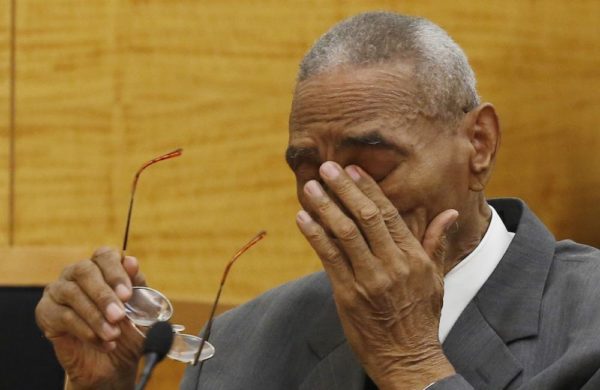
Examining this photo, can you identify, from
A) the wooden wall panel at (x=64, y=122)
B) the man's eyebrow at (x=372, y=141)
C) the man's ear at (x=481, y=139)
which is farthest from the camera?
the wooden wall panel at (x=64, y=122)

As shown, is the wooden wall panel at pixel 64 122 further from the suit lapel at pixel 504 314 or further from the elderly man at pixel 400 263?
the suit lapel at pixel 504 314

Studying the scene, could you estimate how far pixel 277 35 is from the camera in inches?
136

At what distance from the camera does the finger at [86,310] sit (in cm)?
200

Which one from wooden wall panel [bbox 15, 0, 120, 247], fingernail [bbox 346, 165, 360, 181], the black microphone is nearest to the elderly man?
fingernail [bbox 346, 165, 360, 181]

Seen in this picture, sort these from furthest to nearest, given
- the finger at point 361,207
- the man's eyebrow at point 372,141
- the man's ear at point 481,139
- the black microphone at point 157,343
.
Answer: the man's ear at point 481,139, the man's eyebrow at point 372,141, the finger at point 361,207, the black microphone at point 157,343

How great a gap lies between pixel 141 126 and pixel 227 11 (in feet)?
1.32

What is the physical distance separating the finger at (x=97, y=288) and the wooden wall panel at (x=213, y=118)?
1412 mm

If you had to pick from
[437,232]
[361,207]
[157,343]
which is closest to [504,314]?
[437,232]

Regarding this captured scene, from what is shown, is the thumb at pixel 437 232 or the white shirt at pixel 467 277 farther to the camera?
the white shirt at pixel 467 277

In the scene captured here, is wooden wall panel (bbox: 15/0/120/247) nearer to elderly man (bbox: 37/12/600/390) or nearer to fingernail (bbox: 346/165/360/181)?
elderly man (bbox: 37/12/600/390)

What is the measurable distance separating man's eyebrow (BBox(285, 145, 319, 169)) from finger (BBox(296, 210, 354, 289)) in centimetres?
16

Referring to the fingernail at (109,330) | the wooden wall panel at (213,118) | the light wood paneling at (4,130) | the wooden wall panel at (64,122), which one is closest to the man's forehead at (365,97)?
the fingernail at (109,330)

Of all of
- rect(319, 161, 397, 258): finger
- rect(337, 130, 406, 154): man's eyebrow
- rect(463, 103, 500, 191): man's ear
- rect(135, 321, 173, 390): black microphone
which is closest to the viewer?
rect(135, 321, 173, 390): black microphone

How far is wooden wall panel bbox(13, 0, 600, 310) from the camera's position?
341cm
